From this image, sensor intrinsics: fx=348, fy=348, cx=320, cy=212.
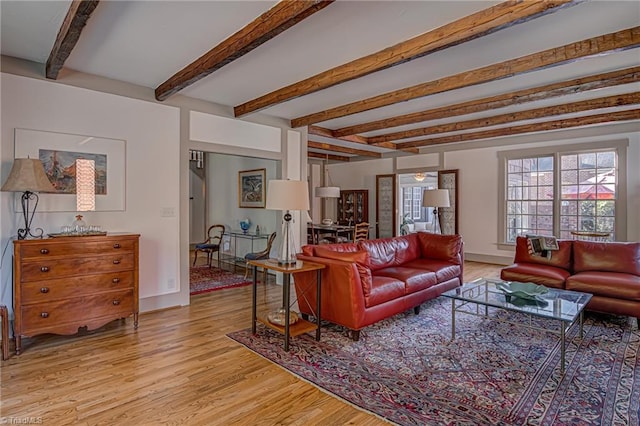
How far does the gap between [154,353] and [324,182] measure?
785 cm

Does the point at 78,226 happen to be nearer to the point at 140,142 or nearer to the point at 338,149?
the point at 140,142

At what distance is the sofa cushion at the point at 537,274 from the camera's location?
405cm

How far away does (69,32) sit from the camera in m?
2.55

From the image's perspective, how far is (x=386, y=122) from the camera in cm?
588

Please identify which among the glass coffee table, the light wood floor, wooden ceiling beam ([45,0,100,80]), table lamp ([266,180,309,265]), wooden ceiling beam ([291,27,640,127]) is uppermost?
wooden ceiling beam ([291,27,640,127])

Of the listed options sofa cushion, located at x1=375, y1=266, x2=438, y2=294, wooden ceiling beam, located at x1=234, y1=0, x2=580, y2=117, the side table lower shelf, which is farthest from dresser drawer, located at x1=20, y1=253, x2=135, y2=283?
sofa cushion, located at x1=375, y1=266, x2=438, y2=294

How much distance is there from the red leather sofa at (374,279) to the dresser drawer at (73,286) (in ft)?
5.80

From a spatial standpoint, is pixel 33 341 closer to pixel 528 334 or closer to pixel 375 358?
pixel 375 358

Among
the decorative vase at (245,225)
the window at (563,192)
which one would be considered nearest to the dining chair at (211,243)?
the decorative vase at (245,225)

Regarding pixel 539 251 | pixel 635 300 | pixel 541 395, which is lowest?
pixel 541 395

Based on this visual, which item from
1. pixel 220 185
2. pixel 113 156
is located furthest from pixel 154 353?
pixel 220 185

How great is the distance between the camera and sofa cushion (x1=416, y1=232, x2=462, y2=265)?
192 inches

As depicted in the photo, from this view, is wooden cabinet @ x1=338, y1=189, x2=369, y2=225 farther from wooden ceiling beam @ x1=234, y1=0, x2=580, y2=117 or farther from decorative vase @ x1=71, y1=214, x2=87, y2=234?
decorative vase @ x1=71, y1=214, x2=87, y2=234

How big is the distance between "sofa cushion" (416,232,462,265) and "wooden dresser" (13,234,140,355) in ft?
12.6
